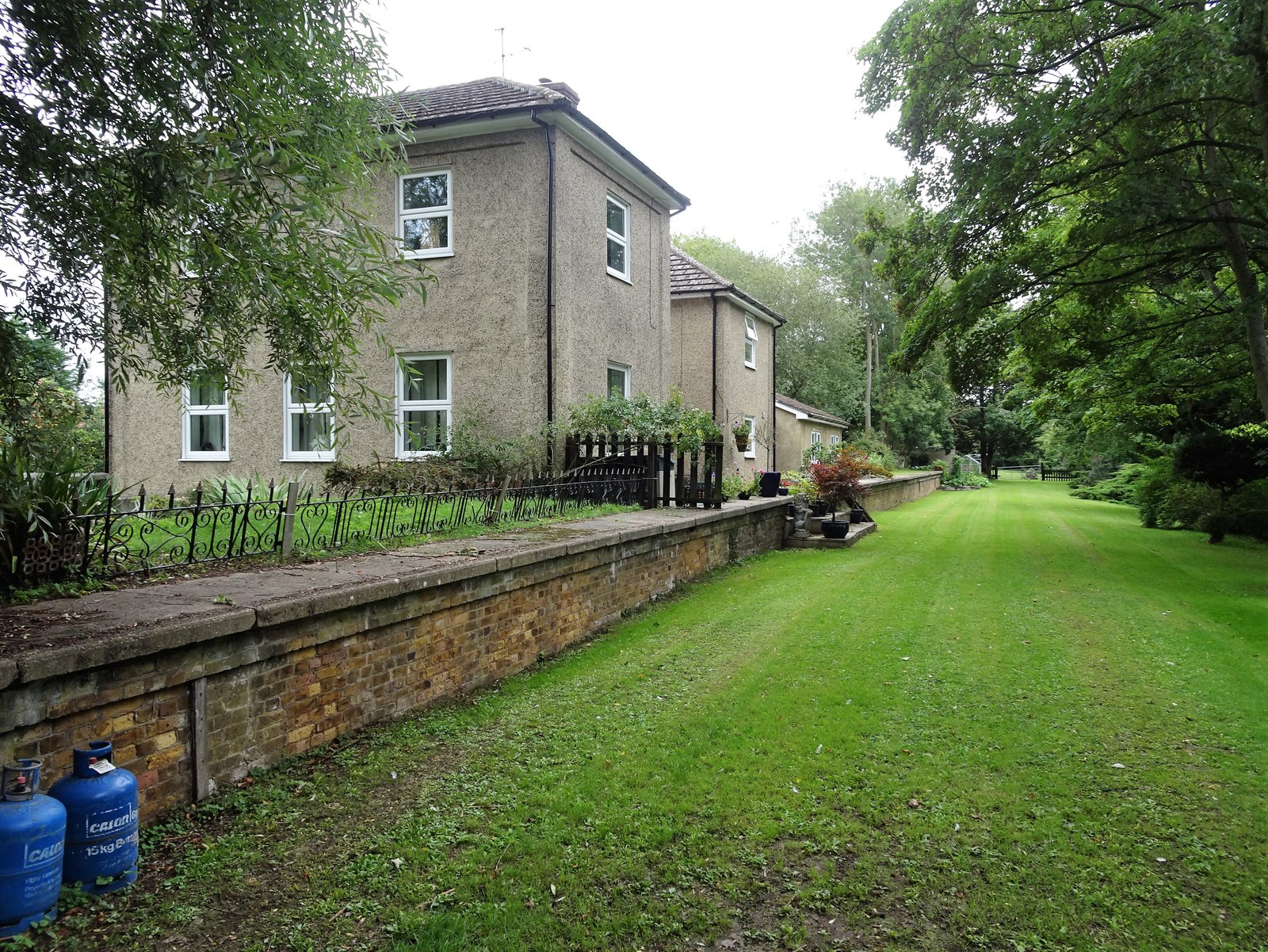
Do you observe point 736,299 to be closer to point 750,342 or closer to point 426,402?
point 750,342

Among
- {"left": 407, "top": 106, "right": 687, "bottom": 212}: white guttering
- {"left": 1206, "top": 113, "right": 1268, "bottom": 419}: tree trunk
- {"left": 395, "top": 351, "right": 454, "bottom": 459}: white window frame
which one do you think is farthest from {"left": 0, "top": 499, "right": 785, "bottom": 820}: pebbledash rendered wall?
{"left": 1206, "top": 113, "right": 1268, "bottom": 419}: tree trunk

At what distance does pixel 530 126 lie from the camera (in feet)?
38.7

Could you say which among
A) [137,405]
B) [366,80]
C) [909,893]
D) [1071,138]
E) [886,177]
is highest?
[886,177]

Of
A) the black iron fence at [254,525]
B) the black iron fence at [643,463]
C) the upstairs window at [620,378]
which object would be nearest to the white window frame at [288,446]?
the black iron fence at [254,525]

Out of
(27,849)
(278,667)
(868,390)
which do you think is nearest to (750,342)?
(278,667)

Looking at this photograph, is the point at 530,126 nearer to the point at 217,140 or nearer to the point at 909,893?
the point at 217,140

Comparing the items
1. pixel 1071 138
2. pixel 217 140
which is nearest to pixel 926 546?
pixel 1071 138

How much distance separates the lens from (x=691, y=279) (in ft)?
68.8

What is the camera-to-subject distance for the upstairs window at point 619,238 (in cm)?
1412

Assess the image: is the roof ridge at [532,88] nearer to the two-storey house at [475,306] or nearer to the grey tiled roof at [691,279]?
the two-storey house at [475,306]

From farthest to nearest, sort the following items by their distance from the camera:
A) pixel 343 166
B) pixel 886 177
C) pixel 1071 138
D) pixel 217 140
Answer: pixel 886 177
pixel 1071 138
pixel 343 166
pixel 217 140

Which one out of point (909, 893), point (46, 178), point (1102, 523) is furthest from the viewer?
point (1102, 523)

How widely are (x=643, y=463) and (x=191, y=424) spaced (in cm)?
857

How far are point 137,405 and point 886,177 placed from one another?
48823mm
